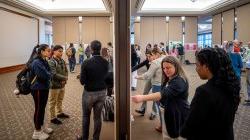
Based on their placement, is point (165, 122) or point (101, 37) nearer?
point (165, 122)

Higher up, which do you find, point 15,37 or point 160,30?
point 160,30

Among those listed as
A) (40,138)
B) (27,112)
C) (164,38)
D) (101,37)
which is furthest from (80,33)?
(40,138)

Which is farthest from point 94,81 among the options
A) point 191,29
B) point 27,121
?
point 191,29

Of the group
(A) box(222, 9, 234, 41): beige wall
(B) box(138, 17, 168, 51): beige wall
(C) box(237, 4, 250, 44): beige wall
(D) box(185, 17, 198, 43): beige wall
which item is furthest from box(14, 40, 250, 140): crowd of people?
(D) box(185, 17, 198, 43): beige wall

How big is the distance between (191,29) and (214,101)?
19982 millimetres

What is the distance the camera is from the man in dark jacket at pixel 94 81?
3.62 meters

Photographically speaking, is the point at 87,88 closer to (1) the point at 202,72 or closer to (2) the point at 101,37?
(1) the point at 202,72

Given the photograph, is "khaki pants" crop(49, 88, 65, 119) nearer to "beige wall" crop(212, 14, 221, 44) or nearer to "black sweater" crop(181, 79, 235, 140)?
"black sweater" crop(181, 79, 235, 140)

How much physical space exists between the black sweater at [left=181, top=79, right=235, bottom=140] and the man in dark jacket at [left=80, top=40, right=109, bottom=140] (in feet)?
7.01

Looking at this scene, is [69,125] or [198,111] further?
[69,125]

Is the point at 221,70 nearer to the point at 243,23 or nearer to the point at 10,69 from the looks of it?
the point at 243,23

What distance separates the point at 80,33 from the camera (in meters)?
21.0

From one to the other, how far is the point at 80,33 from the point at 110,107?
16336 millimetres

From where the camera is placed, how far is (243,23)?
15.1m
